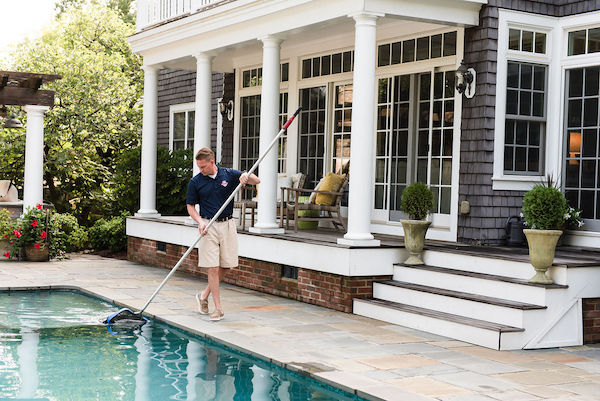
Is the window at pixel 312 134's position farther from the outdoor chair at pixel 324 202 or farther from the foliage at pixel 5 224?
the foliage at pixel 5 224

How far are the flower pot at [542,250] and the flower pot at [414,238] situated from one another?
4.83ft

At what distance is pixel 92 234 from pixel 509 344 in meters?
10.4

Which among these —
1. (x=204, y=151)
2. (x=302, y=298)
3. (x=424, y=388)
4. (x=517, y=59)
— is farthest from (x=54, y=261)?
(x=424, y=388)

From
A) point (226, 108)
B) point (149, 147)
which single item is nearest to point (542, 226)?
point (149, 147)

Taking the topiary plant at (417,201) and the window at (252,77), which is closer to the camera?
the topiary plant at (417,201)

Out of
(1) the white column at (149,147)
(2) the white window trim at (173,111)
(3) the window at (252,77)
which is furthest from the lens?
(2) the white window trim at (173,111)

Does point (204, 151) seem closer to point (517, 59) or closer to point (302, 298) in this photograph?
point (302, 298)

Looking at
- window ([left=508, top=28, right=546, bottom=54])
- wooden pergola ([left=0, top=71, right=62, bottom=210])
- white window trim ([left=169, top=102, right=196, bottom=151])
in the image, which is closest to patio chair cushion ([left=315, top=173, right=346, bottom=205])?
window ([left=508, top=28, right=546, bottom=54])

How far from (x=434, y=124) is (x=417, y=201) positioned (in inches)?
79.6

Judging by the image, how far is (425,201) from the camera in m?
8.43

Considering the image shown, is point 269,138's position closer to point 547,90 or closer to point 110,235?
point 547,90

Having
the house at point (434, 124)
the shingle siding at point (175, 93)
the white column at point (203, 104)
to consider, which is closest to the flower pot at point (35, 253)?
the house at point (434, 124)

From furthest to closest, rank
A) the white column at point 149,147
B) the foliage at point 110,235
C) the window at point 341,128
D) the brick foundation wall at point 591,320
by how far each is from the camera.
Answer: the foliage at point 110,235 → the white column at point 149,147 → the window at point 341,128 → the brick foundation wall at point 591,320

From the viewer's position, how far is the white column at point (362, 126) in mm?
8367
